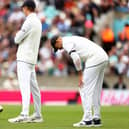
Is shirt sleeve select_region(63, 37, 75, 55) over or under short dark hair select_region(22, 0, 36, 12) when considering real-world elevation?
under

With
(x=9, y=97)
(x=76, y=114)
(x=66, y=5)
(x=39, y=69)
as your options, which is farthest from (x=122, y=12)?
(x=76, y=114)

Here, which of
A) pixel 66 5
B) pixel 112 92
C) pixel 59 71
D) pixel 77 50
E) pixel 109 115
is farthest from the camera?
pixel 66 5

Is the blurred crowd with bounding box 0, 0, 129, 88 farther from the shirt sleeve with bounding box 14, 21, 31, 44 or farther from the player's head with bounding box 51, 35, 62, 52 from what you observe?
the player's head with bounding box 51, 35, 62, 52

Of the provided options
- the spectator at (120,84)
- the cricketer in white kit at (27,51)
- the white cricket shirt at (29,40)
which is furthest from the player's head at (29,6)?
the spectator at (120,84)

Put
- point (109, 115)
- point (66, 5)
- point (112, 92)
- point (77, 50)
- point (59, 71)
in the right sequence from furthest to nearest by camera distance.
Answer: point (66, 5) → point (59, 71) → point (112, 92) → point (109, 115) → point (77, 50)

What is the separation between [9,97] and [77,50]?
9.40 meters

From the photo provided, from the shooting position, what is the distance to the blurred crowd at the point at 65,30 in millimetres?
21641

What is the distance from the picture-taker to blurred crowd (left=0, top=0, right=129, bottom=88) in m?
21.6

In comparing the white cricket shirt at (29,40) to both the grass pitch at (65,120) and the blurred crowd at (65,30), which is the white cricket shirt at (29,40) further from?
the blurred crowd at (65,30)

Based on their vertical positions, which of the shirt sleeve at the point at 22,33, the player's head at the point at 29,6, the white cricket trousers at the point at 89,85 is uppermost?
the player's head at the point at 29,6

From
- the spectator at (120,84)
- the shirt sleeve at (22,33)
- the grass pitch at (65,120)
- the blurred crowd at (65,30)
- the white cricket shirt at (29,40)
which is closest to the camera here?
the grass pitch at (65,120)

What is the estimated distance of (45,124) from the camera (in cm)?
1192

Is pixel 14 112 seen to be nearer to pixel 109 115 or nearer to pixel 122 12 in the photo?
pixel 109 115

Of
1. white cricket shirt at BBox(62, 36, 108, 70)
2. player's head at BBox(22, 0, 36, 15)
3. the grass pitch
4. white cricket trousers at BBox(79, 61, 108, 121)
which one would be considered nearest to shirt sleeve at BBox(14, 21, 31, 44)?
player's head at BBox(22, 0, 36, 15)
